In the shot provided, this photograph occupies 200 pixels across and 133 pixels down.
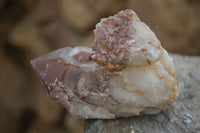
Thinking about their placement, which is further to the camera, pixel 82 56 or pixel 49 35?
pixel 49 35

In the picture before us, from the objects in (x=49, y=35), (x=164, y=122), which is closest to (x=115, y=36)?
(x=164, y=122)

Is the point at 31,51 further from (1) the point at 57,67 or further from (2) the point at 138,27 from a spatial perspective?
(2) the point at 138,27

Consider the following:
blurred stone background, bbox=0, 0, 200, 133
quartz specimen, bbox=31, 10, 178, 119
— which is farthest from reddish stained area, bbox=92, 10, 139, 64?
blurred stone background, bbox=0, 0, 200, 133

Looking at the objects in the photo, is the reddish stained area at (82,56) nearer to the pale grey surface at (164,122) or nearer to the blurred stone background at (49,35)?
the pale grey surface at (164,122)

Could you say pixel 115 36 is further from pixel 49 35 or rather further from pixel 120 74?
pixel 49 35

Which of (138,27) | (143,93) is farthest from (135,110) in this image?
(138,27)

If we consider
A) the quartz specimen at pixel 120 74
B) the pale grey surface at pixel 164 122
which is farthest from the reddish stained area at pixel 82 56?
the pale grey surface at pixel 164 122
